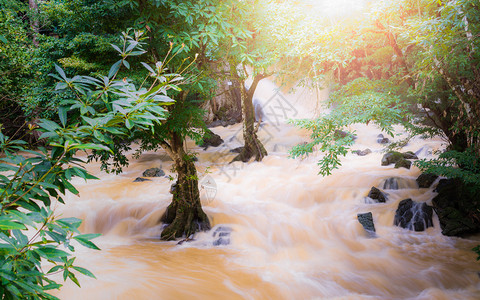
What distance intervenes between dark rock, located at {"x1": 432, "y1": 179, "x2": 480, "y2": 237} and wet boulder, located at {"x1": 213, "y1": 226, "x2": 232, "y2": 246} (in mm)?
4877

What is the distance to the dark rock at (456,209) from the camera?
5.68m

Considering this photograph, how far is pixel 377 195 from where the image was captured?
7.11m

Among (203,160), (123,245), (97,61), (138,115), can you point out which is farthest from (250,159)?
(138,115)

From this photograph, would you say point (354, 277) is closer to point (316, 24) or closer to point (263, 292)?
point (263, 292)

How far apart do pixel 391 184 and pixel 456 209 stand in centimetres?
171

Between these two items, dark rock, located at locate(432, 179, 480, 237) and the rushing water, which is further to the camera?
dark rock, located at locate(432, 179, 480, 237)

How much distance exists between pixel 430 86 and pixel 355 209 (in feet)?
11.3

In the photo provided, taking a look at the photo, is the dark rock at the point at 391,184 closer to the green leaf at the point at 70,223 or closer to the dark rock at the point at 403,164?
the dark rock at the point at 403,164

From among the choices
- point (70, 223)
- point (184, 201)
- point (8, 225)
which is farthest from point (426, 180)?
point (8, 225)

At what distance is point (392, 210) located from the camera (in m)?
6.64

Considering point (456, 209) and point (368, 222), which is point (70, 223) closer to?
point (368, 222)

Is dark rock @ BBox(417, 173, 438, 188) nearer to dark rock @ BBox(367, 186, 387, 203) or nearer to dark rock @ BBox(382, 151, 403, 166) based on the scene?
dark rock @ BBox(367, 186, 387, 203)

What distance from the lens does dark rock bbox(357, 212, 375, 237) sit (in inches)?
241

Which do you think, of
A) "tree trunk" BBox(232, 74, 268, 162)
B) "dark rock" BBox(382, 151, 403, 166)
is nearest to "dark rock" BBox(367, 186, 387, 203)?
"dark rock" BBox(382, 151, 403, 166)
